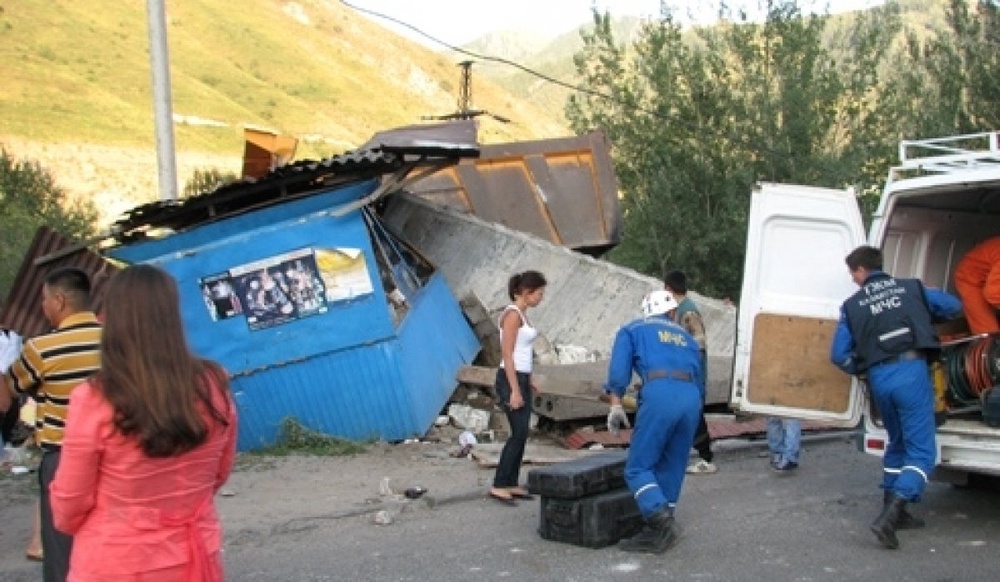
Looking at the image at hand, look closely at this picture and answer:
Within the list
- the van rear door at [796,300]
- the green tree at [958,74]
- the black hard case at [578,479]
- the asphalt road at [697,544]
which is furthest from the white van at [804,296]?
the green tree at [958,74]

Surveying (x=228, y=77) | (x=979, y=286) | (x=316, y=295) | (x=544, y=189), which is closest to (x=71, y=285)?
(x=316, y=295)

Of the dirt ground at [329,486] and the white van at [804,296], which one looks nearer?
the white van at [804,296]

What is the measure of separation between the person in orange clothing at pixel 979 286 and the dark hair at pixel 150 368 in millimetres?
6052

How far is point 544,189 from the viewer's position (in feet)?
49.1

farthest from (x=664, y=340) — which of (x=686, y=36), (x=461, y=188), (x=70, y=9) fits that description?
(x=70, y=9)

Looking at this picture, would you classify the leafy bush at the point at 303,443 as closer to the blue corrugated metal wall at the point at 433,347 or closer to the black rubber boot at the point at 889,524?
the blue corrugated metal wall at the point at 433,347

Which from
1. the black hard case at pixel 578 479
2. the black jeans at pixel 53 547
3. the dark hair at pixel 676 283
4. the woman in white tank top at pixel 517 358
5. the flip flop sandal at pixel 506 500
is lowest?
the flip flop sandal at pixel 506 500

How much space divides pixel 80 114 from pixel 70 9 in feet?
91.9

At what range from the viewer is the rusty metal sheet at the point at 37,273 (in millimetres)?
10492

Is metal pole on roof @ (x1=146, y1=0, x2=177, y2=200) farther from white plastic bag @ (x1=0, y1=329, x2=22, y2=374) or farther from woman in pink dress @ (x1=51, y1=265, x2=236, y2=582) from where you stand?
woman in pink dress @ (x1=51, y1=265, x2=236, y2=582)

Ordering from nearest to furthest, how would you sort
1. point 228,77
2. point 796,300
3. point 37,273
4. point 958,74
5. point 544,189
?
1. point 796,300
2. point 37,273
3. point 544,189
4. point 958,74
5. point 228,77

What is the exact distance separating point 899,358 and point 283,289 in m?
5.86

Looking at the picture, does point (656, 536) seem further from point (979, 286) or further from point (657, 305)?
point (979, 286)

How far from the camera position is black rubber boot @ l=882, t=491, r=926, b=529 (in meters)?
6.58
